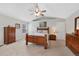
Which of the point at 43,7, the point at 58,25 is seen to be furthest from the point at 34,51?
the point at 58,25

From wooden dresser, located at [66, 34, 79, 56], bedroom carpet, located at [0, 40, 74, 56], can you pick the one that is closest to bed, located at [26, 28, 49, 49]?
bedroom carpet, located at [0, 40, 74, 56]

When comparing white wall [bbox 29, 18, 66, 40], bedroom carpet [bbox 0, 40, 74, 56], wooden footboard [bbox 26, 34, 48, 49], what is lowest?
bedroom carpet [bbox 0, 40, 74, 56]

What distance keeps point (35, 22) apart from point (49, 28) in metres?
1.57

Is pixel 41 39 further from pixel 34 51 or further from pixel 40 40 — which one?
pixel 34 51

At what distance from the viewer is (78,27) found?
17.5 ft

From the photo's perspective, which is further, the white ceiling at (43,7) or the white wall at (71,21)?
the white wall at (71,21)

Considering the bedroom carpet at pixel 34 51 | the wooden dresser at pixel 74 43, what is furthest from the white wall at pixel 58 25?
the wooden dresser at pixel 74 43

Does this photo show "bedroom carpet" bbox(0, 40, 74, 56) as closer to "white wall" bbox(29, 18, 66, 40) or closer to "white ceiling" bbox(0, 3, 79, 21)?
"white ceiling" bbox(0, 3, 79, 21)

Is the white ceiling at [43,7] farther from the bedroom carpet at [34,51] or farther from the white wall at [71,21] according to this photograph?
the bedroom carpet at [34,51]

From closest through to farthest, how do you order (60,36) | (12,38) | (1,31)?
(1,31) → (12,38) → (60,36)

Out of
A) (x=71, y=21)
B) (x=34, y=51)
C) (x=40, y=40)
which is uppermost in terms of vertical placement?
(x=71, y=21)

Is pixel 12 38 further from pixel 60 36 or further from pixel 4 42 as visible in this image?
pixel 60 36

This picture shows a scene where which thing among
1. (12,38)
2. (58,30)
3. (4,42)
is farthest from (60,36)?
(4,42)

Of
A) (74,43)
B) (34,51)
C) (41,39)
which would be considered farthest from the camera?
(41,39)
